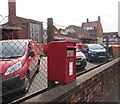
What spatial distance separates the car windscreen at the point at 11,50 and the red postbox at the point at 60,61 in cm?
176

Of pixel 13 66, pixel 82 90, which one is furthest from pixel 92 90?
pixel 13 66

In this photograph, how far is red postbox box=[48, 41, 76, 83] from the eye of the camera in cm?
201

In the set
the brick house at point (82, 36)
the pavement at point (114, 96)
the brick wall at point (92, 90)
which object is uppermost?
the brick house at point (82, 36)

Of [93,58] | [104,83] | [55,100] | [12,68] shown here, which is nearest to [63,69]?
[55,100]

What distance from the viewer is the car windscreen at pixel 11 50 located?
3.44 metres

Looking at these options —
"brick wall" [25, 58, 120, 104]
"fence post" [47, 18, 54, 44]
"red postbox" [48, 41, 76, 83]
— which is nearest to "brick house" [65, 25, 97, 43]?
"brick wall" [25, 58, 120, 104]

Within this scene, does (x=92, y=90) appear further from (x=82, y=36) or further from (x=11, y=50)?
(x=82, y=36)

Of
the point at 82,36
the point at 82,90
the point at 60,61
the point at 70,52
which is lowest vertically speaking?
the point at 82,90

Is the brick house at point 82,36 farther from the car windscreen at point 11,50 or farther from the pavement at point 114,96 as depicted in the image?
the car windscreen at point 11,50

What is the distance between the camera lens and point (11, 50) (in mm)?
3658

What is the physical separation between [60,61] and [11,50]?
86.7 inches

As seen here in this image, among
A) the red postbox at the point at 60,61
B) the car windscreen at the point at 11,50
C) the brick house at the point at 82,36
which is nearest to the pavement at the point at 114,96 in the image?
the red postbox at the point at 60,61

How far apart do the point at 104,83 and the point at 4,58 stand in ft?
9.37

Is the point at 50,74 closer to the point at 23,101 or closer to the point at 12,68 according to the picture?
the point at 23,101
